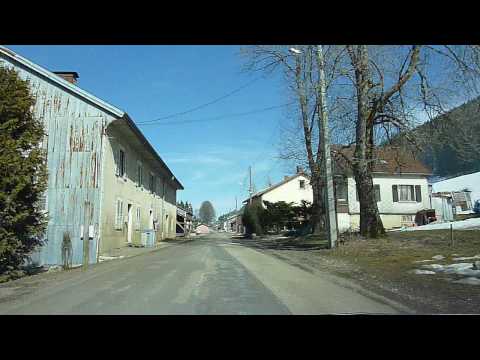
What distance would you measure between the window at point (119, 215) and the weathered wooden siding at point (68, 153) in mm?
3404

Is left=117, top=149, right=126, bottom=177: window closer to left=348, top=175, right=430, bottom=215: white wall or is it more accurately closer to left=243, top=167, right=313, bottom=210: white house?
left=348, top=175, right=430, bottom=215: white wall

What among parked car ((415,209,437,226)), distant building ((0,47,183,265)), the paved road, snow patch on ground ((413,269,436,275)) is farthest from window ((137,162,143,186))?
snow patch on ground ((413,269,436,275))

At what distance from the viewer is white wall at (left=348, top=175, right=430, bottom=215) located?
42438mm

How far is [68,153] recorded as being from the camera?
20.7 m

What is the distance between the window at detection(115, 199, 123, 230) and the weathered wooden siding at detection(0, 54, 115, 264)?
340cm

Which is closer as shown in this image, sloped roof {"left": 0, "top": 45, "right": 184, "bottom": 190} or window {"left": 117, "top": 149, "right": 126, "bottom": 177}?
sloped roof {"left": 0, "top": 45, "right": 184, "bottom": 190}

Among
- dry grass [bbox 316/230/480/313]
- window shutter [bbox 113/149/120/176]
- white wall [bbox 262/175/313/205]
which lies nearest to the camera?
dry grass [bbox 316/230/480/313]

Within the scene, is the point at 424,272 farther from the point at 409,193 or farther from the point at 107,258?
the point at 409,193

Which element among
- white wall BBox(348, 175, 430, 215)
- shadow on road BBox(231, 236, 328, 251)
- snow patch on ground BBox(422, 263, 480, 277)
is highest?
white wall BBox(348, 175, 430, 215)

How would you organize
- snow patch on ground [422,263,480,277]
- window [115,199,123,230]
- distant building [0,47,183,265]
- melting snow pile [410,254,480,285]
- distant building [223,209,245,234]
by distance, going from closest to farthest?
melting snow pile [410,254,480,285]
snow patch on ground [422,263,480,277]
distant building [0,47,183,265]
window [115,199,123,230]
distant building [223,209,245,234]

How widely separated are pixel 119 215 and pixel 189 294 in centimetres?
1648

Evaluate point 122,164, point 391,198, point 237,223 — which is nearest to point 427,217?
point 391,198
